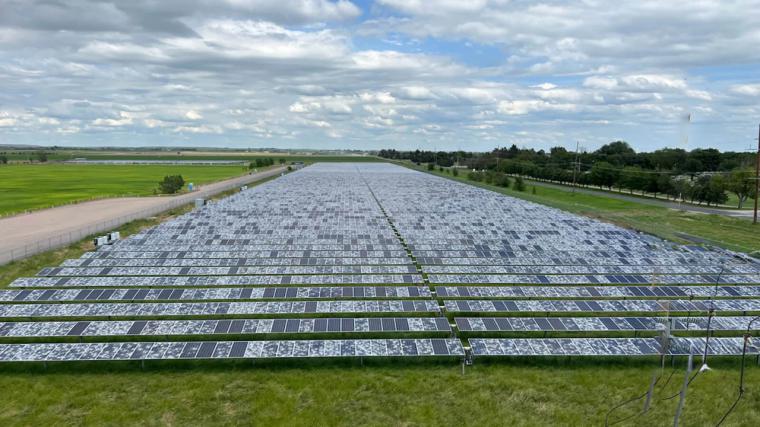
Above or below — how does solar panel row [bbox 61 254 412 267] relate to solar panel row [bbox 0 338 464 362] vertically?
above

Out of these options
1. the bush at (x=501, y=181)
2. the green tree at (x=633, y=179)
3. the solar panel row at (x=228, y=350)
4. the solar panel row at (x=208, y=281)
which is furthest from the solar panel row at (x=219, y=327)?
the bush at (x=501, y=181)

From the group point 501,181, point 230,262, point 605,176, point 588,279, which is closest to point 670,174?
point 605,176

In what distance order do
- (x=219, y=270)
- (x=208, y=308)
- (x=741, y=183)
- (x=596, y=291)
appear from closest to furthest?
(x=208, y=308) → (x=596, y=291) → (x=219, y=270) → (x=741, y=183)

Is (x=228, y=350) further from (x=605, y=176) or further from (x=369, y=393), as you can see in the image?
(x=605, y=176)

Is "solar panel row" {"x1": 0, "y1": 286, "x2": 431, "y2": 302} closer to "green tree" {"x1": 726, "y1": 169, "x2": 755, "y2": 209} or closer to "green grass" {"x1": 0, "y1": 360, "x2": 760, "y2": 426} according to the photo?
"green grass" {"x1": 0, "y1": 360, "x2": 760, "y2": 426}

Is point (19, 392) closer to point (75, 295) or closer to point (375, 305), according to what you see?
point (75, 295)

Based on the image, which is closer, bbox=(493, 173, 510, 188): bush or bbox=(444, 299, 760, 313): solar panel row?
bbox=(444, 299, 760, 313): solar panel row

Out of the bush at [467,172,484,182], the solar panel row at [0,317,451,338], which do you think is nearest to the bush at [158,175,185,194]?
the solar panel row at [0,317,451,338]

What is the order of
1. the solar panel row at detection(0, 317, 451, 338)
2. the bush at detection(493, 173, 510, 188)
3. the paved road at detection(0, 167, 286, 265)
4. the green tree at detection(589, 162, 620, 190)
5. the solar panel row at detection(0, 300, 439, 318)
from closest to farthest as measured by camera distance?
the solar panel row at detection(0, 317, 451, 338), the solar panel row at detection(0, 300, 439, 318), the paved road at detection(0, 167, 286, 265), the green tree at detection(589, 162, 620, 190), the bush at detection(493, 173, 510, 188)

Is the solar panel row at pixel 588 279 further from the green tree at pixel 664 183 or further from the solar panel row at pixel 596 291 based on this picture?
the green tree at pixel 664 183
